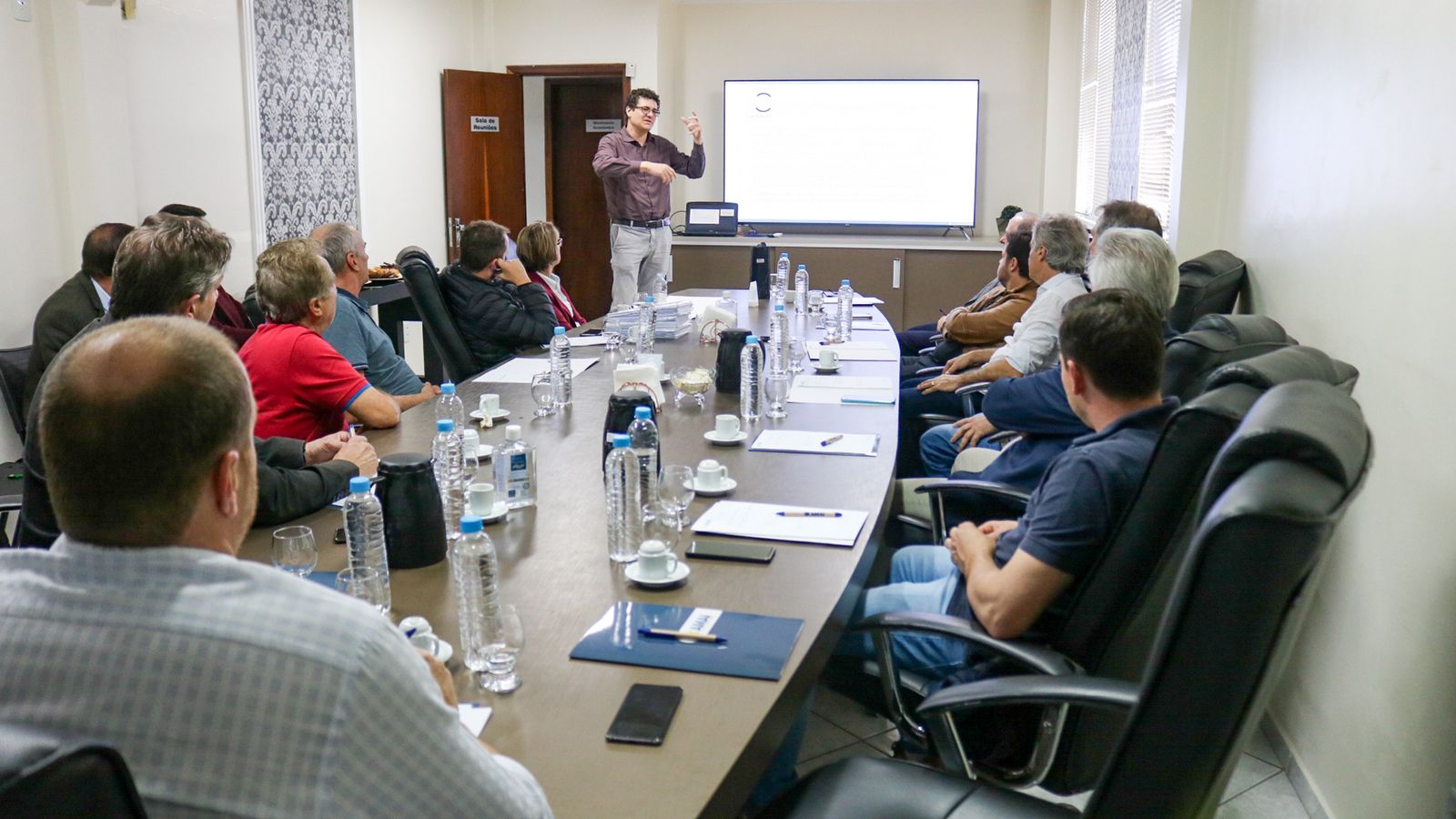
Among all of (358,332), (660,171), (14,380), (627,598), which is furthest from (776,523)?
(660,171)

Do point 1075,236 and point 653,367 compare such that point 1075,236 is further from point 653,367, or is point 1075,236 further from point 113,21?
point 113,21

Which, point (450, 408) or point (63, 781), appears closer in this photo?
point (63, 781)

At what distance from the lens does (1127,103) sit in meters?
5.96

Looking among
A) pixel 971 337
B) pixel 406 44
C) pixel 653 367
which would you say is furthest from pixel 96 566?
pixel 406 44

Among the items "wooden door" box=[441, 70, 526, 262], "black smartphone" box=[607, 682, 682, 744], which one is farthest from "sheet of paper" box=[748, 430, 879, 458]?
"wooden door" box=[441, 70, 526, 262]

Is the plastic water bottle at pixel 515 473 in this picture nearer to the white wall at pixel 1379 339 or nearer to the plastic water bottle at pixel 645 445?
the plastic water bottle at pixel 645 445

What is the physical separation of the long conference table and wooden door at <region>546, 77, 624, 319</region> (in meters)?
6.28

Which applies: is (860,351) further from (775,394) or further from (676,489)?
(676,489)

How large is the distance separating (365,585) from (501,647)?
0.29 meters

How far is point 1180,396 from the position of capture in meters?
2.41

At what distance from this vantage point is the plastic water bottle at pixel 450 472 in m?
2.15

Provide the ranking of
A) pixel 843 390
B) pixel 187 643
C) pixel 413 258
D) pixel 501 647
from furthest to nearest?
pixel 413 258 < pixel 843 390 < pixel 501 647 < pixel 187 643

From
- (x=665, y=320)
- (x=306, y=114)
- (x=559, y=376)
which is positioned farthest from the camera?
(x=306, y=114)

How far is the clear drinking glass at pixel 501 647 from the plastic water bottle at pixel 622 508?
1.30 ft
